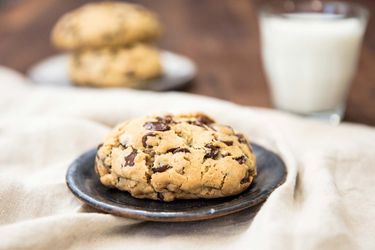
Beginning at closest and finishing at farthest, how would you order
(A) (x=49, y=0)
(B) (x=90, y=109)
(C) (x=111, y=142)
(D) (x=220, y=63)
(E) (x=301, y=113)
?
(C) (x=111, y=142) < (B) (x=90, y=109) < (E) (x=301, y=113) < (D) (x=220, y=63) < (A) (x=49, y=0)

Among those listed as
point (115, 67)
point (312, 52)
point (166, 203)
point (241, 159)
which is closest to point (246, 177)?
point (241, 159)

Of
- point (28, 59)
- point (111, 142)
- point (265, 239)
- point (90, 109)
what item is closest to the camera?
point (265, 239)

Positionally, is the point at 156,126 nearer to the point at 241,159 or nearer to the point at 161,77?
the point at 241,159

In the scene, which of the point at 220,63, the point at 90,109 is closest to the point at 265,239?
the point at 90,109

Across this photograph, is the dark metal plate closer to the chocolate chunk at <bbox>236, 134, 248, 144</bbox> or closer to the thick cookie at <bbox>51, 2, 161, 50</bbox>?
the chocolate chunk at <bbox>236, 134, 248, 144</bbox>

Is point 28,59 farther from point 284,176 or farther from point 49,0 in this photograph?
point 284,176

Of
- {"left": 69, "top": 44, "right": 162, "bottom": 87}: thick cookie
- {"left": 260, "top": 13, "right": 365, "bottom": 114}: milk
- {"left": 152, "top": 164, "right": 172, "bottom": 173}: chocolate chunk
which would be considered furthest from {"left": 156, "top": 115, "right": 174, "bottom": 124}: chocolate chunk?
{"left": 69, "top": 44, "right": 162, "bottom": 87}: thick cookie

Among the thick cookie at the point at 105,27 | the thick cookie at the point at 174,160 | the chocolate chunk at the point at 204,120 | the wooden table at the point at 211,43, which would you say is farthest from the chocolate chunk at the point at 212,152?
the thick cookie at the point at 105,27
